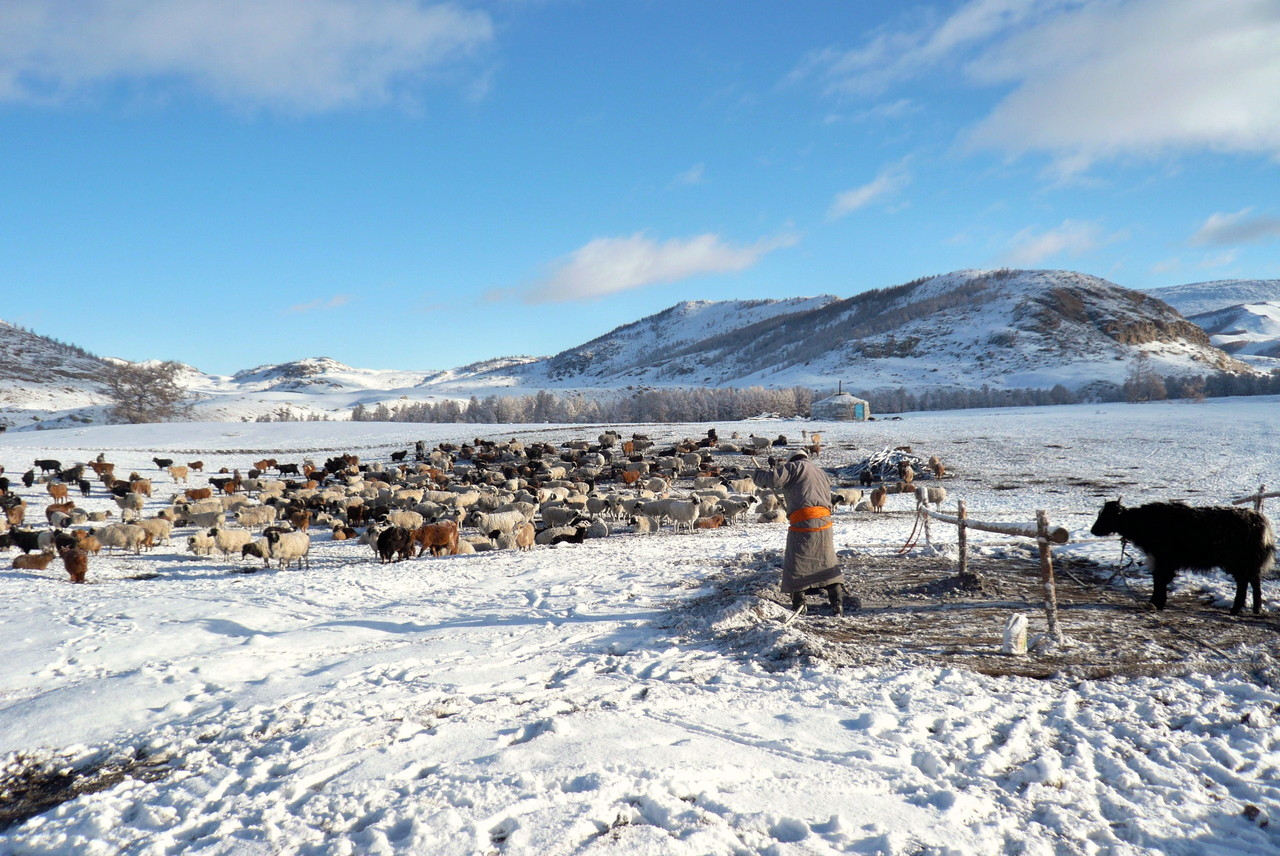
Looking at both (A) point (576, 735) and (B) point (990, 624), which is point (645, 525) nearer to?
(B) point (990, 624)

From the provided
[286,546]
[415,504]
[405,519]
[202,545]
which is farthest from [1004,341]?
[202,545]

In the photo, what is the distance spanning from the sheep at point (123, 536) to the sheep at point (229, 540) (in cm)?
158

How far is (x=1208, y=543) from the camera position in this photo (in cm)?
781

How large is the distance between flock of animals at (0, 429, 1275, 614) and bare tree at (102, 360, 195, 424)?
3597cm

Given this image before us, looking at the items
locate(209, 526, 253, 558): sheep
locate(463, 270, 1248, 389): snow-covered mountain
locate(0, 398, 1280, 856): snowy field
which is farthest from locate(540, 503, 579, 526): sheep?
locate(463, 270, 1248, 389): snow-covered mountain

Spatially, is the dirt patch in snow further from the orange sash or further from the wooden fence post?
the orange sash

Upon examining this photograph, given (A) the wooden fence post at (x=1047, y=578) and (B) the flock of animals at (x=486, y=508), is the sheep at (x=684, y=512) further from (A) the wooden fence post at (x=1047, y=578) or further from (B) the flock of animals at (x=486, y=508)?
(A) the wooden fence post at (x=1047, y=578)

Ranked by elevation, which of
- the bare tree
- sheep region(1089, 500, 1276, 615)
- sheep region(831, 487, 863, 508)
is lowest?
sheep region(831, 487, 863, 508)

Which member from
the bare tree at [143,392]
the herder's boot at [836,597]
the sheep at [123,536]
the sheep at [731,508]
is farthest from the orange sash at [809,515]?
the bare tree at [143,392]

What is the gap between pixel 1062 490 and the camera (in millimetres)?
22375

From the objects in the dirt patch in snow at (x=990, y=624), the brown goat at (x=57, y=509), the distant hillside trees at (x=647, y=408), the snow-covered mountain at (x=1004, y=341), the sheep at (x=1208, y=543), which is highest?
the snow-covered mountain at (x=1004, y=341)

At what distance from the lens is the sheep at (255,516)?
18188mm

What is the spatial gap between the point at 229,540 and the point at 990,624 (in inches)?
563

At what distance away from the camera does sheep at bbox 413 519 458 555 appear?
14.3 metres
